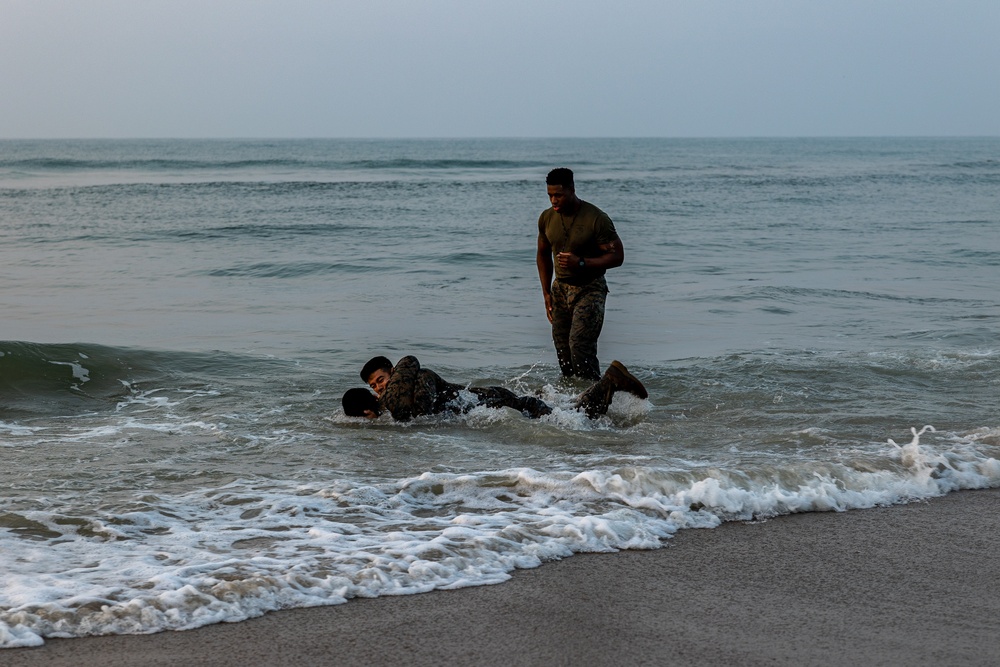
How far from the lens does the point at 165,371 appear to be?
900 cm

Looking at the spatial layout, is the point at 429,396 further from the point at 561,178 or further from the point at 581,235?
the point at 561,178

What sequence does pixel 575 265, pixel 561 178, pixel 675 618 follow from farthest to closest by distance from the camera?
pixel 575 265 → pixel 561 178 → pixel 675 618

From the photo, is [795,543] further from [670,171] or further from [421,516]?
[670,171]

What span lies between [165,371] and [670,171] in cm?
4729

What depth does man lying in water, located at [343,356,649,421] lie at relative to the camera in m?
6.99

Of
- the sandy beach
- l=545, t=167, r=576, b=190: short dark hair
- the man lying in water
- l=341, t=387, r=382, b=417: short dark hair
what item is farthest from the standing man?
the sandy beach

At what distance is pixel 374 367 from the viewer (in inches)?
283

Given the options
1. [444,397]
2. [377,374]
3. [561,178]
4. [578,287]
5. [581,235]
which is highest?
[561,178]

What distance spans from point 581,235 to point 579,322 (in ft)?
2.20

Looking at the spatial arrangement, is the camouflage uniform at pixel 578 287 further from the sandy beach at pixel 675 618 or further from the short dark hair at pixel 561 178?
the sandy beach at pixel 675 618

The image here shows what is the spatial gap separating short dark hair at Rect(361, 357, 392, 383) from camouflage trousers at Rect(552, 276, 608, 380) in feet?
4.92

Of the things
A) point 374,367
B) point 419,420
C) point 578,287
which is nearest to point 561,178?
point 578,287

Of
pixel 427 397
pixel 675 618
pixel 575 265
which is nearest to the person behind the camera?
pixel 675 618

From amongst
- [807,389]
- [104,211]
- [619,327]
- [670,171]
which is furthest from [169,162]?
[807,389]
